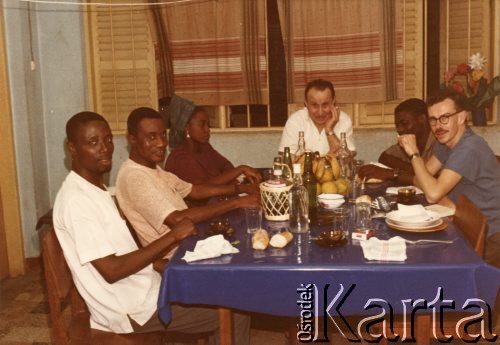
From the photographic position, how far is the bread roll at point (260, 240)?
2.25 metres

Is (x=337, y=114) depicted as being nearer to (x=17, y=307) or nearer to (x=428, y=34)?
(x=428, y=34)

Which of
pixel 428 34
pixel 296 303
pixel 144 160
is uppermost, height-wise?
pixel 428 34

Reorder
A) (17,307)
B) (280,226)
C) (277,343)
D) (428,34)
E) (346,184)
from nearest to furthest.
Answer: (280,226) < (346,184) < (277,343) < (17,307) < (428,34)

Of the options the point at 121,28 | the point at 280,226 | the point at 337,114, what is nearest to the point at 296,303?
the point at 280,226

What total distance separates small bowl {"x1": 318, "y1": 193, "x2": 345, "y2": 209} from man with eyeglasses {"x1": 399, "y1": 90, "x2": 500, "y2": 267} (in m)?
0.39

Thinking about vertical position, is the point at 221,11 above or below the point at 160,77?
above

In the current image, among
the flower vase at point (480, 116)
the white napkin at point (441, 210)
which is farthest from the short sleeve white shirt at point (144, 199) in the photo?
the flower vase at point (480, 116)

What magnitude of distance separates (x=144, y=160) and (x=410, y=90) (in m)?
3.10

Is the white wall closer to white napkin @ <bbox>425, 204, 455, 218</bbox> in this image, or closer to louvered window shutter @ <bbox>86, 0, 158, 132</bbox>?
louvered window shutter @ <bbox>86, 0, 158, 132</bbox>

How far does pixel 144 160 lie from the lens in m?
2.78

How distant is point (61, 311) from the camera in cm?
222

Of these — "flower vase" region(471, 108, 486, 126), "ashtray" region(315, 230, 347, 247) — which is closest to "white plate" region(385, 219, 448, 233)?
"ashtray" region(315, 230, 347, 247)

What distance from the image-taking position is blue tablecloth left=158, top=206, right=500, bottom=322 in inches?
80.7

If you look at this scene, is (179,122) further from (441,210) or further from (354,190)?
(441,210)
